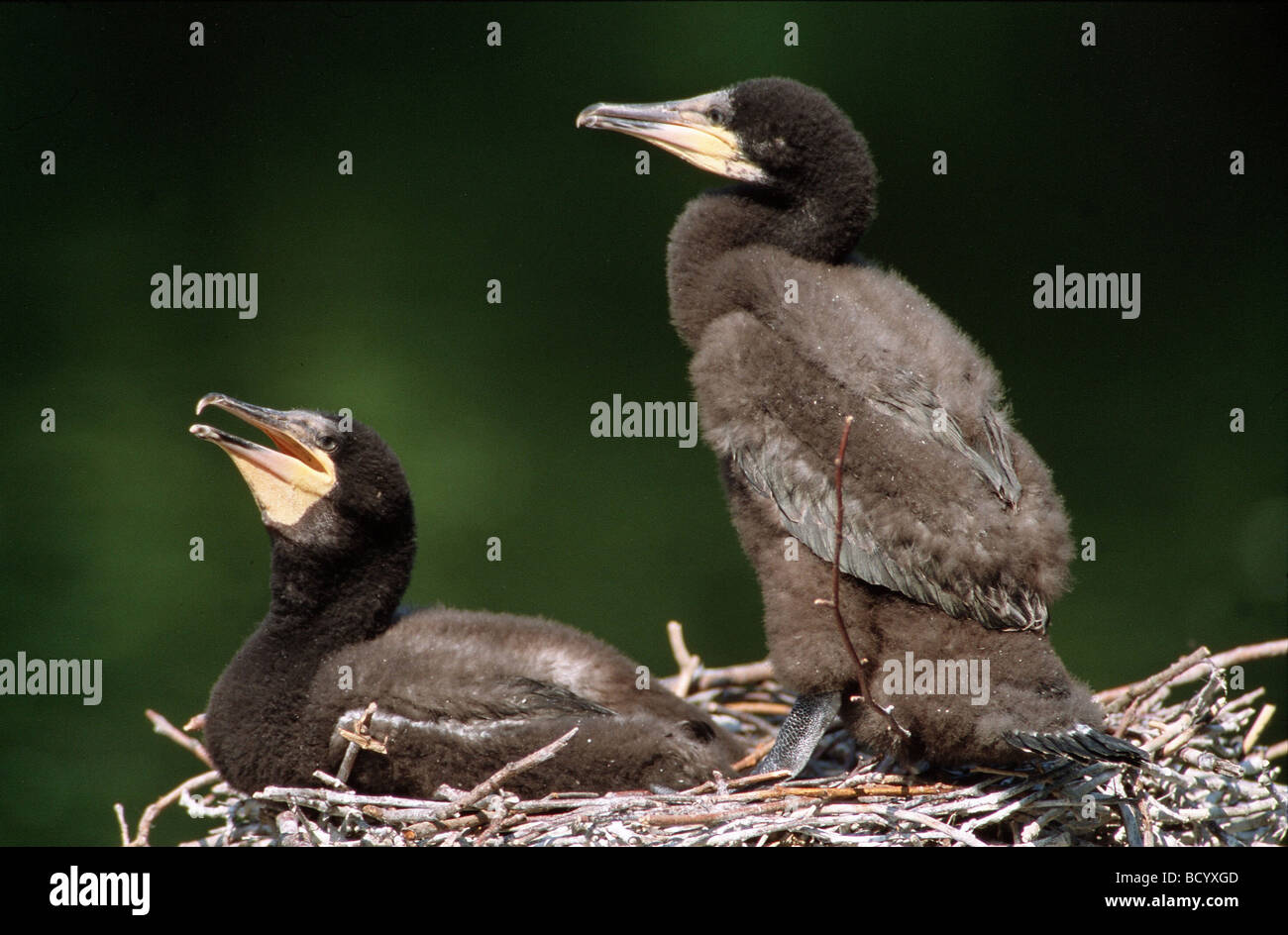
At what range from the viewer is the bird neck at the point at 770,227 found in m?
3.05

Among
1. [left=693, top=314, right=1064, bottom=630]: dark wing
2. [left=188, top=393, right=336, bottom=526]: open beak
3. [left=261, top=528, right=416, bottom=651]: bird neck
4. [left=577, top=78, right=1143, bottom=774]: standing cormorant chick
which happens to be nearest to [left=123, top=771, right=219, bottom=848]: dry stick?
[left=261, top=528, right=416, bottom=651]: bird neck

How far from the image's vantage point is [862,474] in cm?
270

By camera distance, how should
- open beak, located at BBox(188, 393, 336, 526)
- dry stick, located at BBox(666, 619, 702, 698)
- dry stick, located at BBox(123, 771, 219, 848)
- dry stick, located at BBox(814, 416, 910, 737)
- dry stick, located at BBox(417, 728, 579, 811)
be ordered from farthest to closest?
1. dry stick, located at BBox(666, 619, 702, 698)
2. dry stick, located at BBox(123, 771, 219, 848)
3. open beak, located at BBox(188, 393, 336, 526)
4. dry stick, located at BBox(417, 728, 579, 811)
5. dry stick, located at BBox(814, 416, 910, 737)

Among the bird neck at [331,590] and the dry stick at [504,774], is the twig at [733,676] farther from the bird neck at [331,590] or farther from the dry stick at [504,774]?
the dry stick at [504,774]

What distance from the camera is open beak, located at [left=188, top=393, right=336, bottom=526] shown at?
119 inches

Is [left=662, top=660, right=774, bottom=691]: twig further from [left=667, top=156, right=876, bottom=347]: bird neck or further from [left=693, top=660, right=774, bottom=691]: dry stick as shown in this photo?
[left=667, top=156, right=876, bottom=347]: bird neck

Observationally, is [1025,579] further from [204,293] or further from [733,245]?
[204,293]

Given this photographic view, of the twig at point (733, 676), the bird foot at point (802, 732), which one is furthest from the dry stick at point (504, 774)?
the twig at point (733, 676)

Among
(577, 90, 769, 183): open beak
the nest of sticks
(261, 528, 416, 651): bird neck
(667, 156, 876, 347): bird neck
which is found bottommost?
the nest of sticks

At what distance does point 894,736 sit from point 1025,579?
40 centimetres

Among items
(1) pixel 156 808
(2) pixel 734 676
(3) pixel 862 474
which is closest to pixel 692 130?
(3) pixel 862 474

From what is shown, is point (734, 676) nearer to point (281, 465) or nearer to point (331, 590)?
point (331, 590)

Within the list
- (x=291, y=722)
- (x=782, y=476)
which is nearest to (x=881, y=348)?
(x=782, y=476)

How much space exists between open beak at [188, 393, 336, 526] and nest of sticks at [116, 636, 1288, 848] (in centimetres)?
56
